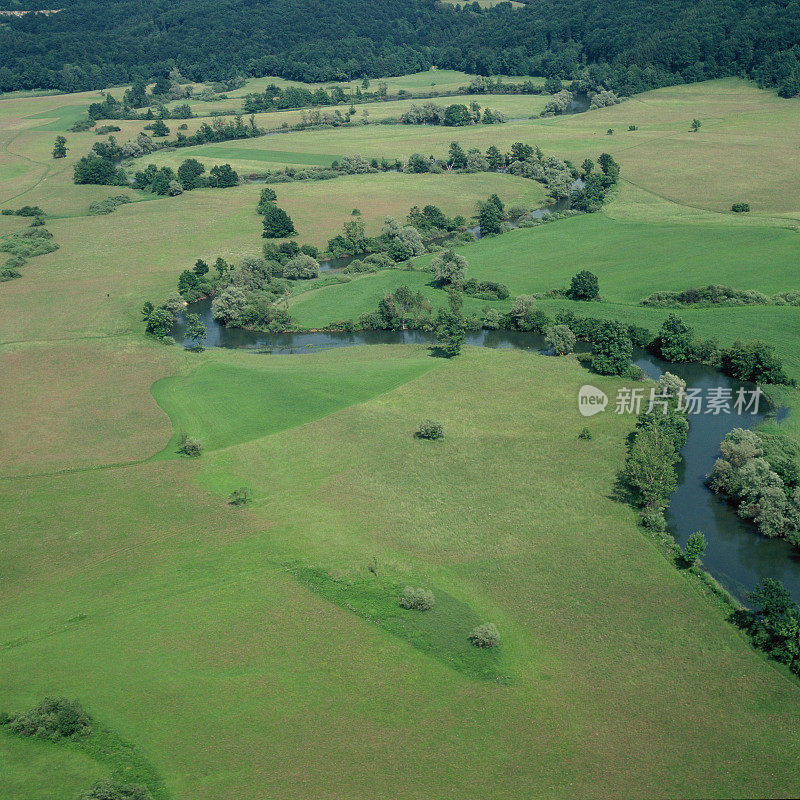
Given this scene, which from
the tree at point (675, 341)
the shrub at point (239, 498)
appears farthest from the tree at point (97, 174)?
the shrub at point (239, 498)

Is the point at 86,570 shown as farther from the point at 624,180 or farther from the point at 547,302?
the point at 624,180

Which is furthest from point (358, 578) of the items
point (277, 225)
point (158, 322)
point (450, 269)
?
point (277, 225)

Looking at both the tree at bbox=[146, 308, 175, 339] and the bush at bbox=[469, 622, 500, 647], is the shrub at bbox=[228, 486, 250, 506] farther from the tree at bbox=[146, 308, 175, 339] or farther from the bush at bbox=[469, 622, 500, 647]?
the tree at bbox=[146, 308, 175, 339]

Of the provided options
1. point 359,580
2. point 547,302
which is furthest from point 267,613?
point 547,302

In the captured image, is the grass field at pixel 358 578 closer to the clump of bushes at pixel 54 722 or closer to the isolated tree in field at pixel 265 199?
the clump of bushes at pixel 54 722

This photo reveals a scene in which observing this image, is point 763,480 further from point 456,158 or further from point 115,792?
point 456,158

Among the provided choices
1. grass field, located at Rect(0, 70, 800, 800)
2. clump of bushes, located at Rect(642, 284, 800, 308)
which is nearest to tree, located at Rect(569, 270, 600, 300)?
grass field, located at Rect(0, 70, 800, 800)

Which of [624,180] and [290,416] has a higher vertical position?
[624,180]

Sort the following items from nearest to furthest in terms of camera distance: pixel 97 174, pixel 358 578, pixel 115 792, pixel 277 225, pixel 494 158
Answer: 1. pixel 115 792
2. pixel 358 578
3. pixel 277 225
4. pixel 494 158
5. pixel 97 174
